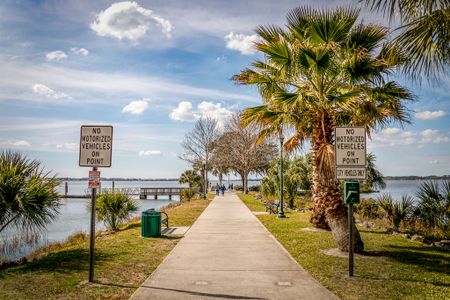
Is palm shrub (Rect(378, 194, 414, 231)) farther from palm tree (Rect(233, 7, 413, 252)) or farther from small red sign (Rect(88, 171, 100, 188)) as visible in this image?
small red sign (Rect(88, 171, 100, 188))

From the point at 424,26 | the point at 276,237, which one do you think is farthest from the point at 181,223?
the point at 424,26


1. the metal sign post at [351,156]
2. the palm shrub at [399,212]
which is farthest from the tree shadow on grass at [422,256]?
the palm shrub at [399,212]

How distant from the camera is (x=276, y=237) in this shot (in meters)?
12.8

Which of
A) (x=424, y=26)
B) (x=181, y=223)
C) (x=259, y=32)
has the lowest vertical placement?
(x=181, y=223)

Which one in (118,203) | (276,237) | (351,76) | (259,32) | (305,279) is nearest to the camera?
(305,279)

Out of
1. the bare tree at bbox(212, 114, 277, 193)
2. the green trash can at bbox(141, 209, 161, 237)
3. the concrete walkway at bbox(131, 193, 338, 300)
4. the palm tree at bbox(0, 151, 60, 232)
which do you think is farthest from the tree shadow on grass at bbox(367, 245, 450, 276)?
the bare tree at bbox(212, 114, 277, 193)

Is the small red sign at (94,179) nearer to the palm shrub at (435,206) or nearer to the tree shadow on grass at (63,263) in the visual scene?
the tree shadow on grass at (63,263)

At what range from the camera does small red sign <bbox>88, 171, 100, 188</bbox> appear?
730 cm

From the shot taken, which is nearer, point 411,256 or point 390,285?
point 390,285

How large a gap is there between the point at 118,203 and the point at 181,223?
9.80ft

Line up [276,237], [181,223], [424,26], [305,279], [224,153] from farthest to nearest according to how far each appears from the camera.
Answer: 1. [224,153]
2. [181,223]
3. [276,237]
4. [305,279]
5. [424,26]

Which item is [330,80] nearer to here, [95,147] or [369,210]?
[95,147]

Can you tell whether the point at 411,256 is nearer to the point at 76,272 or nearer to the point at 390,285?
the point at 390,285

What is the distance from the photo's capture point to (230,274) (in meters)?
7.51
